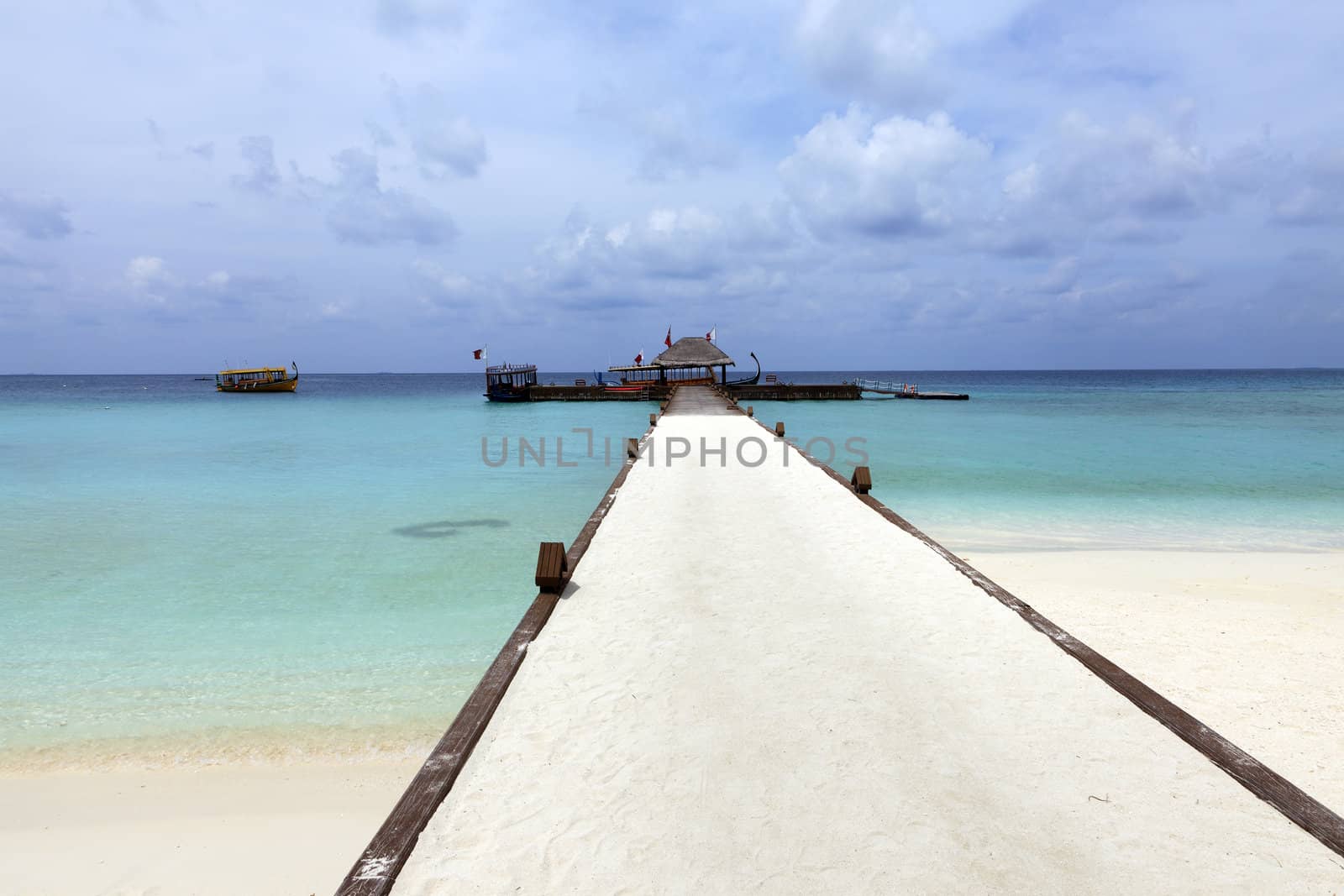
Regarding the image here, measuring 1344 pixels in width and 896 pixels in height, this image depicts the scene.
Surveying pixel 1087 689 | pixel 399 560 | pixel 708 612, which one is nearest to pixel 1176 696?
pixel 1087 689

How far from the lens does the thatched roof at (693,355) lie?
151 ft

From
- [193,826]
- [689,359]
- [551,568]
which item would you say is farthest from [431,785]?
[689,359]

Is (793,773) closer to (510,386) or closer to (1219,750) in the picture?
(1219,750)

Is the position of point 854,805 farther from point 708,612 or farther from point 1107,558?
point 1107,558

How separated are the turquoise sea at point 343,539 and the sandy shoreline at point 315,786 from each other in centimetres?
42

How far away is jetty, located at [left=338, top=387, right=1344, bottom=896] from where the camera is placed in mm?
2889

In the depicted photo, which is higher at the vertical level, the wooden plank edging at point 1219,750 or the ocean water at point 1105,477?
the wooden plank edging at point 1219,750

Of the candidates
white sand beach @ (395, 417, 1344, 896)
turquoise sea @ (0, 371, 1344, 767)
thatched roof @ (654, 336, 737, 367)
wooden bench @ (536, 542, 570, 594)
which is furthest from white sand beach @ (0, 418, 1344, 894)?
thatched roof @ (654, 336, 737, 367)

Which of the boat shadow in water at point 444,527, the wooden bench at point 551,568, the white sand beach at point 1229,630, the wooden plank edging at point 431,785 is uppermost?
the wooden bench at point 551,568

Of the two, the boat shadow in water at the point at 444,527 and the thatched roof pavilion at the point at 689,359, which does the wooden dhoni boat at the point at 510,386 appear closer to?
the thatched roof pavilion at the point at 689,359

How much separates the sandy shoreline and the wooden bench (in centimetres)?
149

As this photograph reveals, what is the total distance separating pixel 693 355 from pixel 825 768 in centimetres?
4449

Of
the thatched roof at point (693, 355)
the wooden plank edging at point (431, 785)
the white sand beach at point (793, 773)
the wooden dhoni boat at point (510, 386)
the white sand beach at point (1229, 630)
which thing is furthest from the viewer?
the wooden dhoni boat at point (510, 386)

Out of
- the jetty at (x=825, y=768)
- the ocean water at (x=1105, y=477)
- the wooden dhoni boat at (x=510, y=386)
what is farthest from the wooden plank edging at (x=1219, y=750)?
the wooden dhoni boat at (x=510, y=386)
